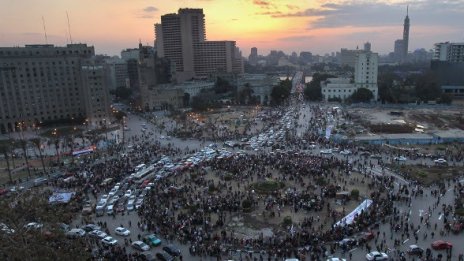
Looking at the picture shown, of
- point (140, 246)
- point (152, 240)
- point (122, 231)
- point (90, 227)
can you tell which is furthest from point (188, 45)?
point (140, 246)

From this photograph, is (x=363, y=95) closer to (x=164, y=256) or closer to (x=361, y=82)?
(x=361, y=82)

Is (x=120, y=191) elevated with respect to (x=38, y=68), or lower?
lower

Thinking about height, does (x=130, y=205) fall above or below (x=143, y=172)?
below

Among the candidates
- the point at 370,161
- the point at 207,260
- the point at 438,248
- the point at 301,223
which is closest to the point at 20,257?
the point at 207,260

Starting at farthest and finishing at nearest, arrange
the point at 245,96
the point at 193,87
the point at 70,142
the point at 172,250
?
the point at 193,87, the point at 245,96, the point at 70,142, the point at 172,250

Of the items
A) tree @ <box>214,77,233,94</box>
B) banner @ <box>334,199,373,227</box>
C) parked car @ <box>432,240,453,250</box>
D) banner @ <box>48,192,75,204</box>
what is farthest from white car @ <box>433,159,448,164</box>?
tree @ <box>214,77,233,94</box>

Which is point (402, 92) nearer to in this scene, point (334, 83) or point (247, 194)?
point (334, 83)

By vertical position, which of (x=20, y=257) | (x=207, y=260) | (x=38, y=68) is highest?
(x=38, y=68)

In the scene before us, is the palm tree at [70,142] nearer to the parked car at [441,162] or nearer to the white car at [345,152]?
the white car at [345,152]
